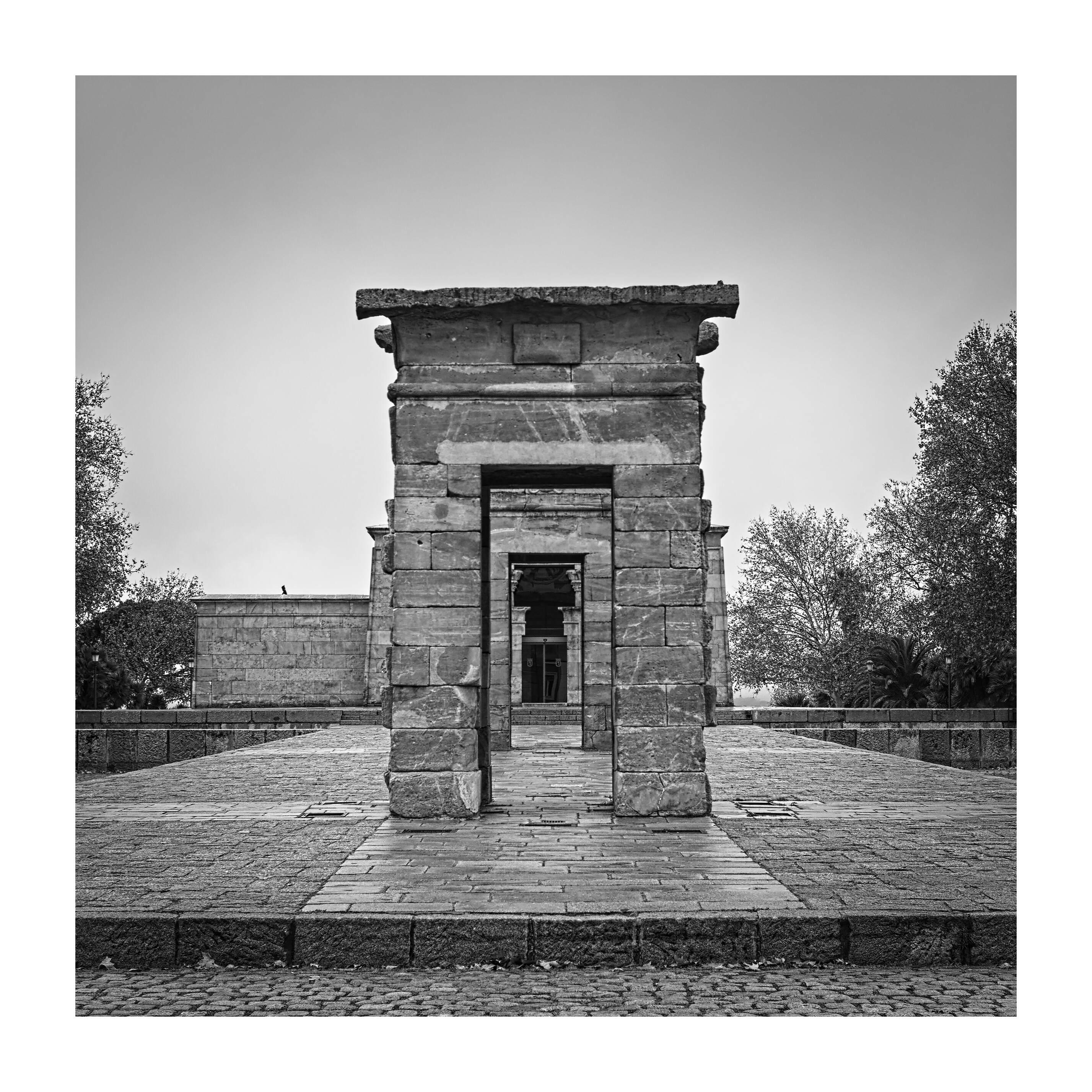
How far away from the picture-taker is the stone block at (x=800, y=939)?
16.8ft

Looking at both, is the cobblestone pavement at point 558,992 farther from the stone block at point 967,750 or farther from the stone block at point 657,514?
the stone block at point 967,750

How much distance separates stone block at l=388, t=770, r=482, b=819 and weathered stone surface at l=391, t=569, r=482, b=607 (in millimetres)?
1291

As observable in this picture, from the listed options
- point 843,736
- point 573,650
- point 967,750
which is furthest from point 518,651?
point 967,750

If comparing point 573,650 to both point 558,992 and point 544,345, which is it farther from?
point 558,992

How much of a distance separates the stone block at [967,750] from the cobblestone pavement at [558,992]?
547 inches

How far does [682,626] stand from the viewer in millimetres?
8617

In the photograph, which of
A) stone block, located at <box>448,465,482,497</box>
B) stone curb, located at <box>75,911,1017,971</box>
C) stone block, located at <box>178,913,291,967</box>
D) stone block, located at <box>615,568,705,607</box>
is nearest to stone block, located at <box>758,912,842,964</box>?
stone curb, located at <box>75,911,1017,971</box>

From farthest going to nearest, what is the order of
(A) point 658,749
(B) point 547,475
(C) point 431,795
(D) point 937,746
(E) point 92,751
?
(D) point 937,746 → (E) point 92,751 → (B) point 547,475 → (A) point 658,749 → (C) point 431,795

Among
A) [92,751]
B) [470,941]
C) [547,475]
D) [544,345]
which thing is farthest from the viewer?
[92,751]

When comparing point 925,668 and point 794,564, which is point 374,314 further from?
point 794,564

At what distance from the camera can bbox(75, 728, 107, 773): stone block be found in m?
17.3

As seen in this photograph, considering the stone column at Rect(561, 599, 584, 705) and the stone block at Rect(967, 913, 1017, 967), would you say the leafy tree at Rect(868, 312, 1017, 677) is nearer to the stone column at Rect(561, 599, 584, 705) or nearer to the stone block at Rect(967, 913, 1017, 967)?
the stone column at Rect(561, 599, 584, 705)

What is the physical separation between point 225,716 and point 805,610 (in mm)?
22412

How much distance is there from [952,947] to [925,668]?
24.0m
